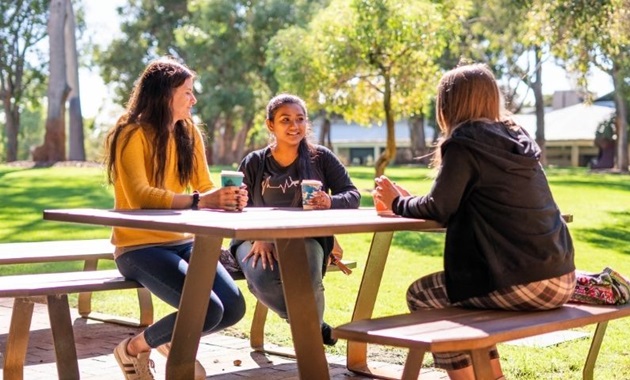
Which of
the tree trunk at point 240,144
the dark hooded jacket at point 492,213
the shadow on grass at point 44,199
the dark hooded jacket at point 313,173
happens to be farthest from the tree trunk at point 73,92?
the dark hooded jacket at point 492,213

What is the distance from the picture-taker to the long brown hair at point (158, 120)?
4.93 m

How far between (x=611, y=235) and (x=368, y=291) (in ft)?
31.8

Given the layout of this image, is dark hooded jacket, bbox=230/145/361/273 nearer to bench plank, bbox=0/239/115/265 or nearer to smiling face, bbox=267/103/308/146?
smiling face, bbox=267/103/308/146

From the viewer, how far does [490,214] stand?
4047mm

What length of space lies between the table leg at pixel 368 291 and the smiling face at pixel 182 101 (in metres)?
1.18

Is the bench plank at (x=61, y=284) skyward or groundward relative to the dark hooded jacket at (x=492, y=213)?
groundward

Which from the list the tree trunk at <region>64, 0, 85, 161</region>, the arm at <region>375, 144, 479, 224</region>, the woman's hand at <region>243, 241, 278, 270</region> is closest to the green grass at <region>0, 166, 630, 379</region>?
the arm at <region>375, 144, 479, 224</region>

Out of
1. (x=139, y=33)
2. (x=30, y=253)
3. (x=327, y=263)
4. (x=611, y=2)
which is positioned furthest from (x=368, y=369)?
(x=139, y=33)

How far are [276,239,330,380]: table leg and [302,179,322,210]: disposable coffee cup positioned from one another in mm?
672

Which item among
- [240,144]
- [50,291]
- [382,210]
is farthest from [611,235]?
[240,144]

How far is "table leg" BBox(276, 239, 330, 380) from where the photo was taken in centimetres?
418

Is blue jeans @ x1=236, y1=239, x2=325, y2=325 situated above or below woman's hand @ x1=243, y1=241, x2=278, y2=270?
below

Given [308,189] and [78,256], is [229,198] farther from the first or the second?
[78,256]

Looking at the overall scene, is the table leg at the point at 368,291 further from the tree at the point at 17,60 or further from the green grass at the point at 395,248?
the tree at the point at 17,60
